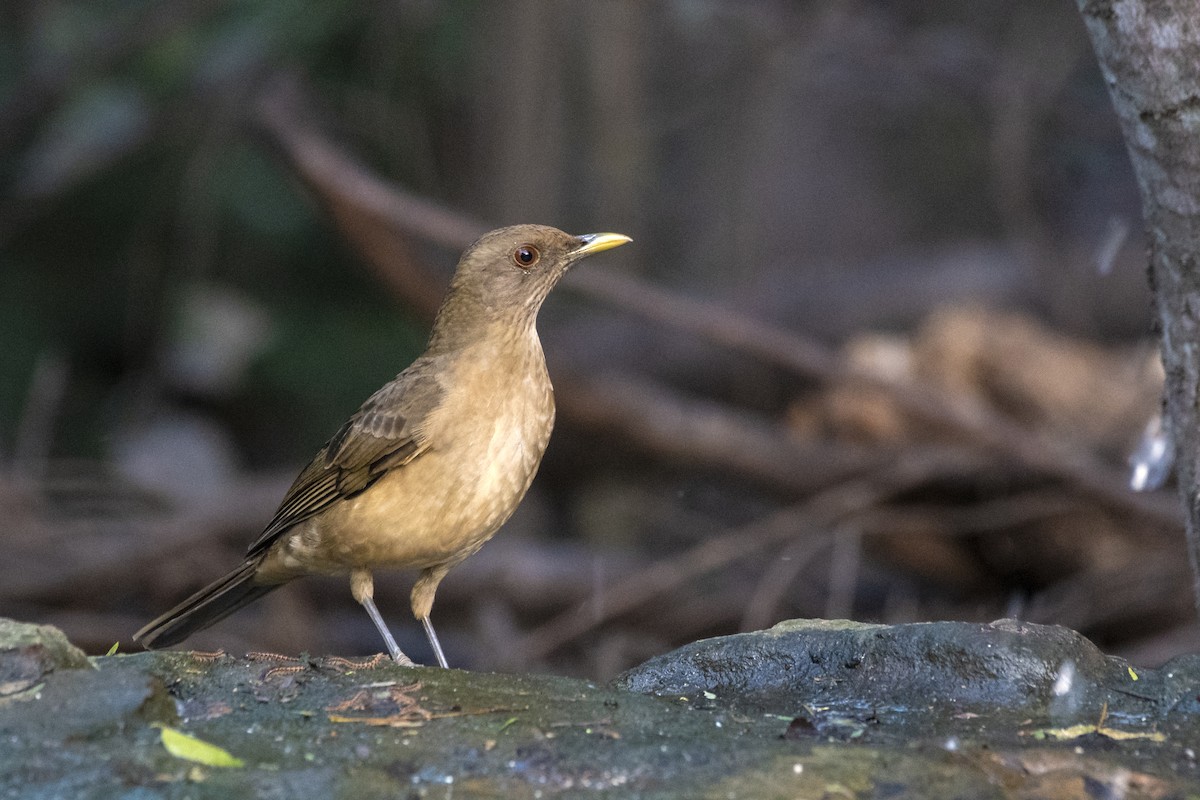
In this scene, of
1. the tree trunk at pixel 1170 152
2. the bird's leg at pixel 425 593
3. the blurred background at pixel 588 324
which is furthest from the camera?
the blurred background at pixel 588 324

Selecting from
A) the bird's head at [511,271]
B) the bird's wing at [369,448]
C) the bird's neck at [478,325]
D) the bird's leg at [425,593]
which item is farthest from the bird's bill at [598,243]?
the bird's leg at [425,593]

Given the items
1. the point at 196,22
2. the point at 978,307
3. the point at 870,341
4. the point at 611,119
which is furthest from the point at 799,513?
the point at 196,22

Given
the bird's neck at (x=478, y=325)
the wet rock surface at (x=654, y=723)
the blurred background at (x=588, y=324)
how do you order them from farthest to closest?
1. the blurred background at (x=588, y=324)
2. the bird's neck at (x=478, y=325)
3. the wet rock surface at (x=654, y=723)

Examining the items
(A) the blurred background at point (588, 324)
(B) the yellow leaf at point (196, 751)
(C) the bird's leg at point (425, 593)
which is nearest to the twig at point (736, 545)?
(A) the blurred background at point (588, 324)

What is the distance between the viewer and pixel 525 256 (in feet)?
17.8

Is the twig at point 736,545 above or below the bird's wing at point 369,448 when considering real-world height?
below

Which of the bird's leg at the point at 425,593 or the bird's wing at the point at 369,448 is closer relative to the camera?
the bird's wing at the point at 369,448

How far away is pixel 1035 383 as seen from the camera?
8758 mm

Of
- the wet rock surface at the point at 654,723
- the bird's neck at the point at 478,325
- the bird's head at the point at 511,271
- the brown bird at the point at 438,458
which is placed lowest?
the wet rock surface at the point at 654,723

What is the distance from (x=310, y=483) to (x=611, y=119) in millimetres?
5360

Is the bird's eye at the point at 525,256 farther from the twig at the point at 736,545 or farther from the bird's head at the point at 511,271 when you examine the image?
the twig at the point at 736,545

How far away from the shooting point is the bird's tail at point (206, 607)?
5234 mm

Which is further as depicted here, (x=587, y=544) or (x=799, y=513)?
(x=587, y=544)

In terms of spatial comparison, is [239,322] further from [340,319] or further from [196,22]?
[196,22]
